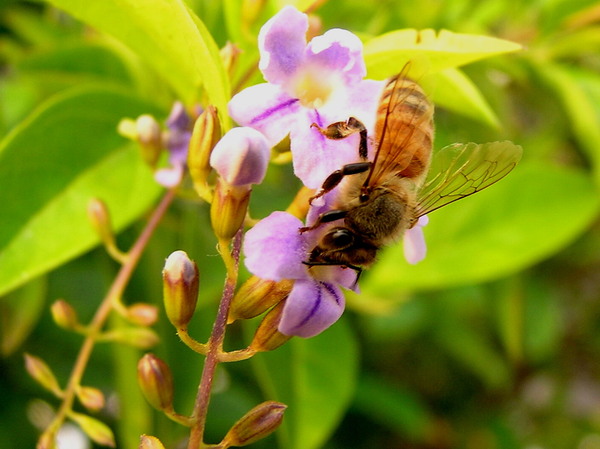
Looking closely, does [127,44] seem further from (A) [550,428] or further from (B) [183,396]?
(A) [550,428]

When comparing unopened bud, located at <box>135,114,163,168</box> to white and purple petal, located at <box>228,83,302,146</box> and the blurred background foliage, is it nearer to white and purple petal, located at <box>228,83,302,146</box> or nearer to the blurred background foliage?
the blurred background foliage

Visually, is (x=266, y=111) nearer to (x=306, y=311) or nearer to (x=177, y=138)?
(x=306, y=311)

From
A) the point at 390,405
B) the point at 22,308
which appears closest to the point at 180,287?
the point at 22,308

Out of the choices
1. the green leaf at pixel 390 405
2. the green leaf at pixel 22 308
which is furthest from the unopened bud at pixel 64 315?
the green leaf at pixel 390 405

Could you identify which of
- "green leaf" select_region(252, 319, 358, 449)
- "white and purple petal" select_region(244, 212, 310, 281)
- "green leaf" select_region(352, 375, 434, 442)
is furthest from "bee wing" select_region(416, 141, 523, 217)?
"green leaf" select_region(352, 375, 434, 442)

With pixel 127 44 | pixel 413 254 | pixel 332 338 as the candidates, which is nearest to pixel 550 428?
pixel 332 338

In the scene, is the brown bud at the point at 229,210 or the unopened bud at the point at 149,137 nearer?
the brown bud at the point at 229,210

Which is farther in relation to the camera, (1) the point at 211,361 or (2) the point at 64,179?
(2) the point at 64,179

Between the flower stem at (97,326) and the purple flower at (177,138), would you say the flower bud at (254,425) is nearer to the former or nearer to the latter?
the flower stem at (97,326)
